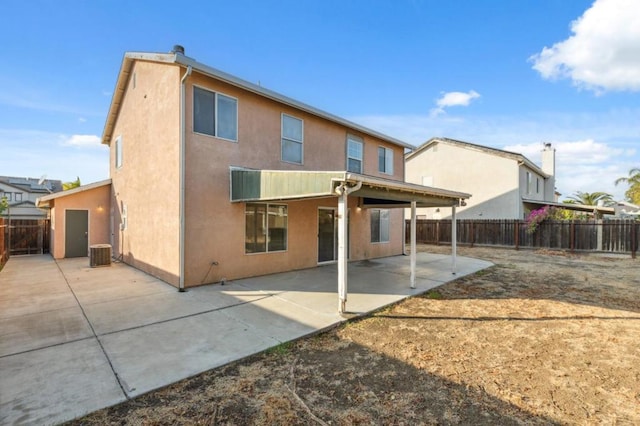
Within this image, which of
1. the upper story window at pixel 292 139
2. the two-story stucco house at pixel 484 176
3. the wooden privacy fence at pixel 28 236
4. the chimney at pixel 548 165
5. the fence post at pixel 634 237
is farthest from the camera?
the chimney at pixel 548 165

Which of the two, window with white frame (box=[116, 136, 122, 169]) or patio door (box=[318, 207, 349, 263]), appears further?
window with white frame (box=[116, 136, 122, 169])

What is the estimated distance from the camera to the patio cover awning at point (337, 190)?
5414mm

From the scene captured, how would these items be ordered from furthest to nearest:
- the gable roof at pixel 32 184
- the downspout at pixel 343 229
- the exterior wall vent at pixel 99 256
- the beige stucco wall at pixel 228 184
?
the gable roof at pixel 32 184, the exterior wall vent at pixel 99 256, the beige stucco wall at pixel 228 184, the downspout at pixel 343 229

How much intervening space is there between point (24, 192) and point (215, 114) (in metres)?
38.1

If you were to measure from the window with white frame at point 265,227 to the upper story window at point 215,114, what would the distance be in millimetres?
2064

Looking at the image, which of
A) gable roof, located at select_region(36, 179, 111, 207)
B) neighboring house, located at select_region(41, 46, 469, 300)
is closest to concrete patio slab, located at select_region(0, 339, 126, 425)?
neighboring house, located at select_region(41, 46, 469, 300)

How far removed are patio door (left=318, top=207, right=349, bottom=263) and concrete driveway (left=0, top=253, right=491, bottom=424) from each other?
155cm

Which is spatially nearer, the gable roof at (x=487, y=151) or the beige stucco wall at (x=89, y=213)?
the beige stucco wall at (x=89, y=213)

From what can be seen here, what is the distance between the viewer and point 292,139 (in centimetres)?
951

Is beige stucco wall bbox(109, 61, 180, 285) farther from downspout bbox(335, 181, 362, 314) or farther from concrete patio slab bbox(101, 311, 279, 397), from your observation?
downspout bbox(335, 181, 362, 314)

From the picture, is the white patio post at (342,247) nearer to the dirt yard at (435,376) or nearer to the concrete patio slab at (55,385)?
the dirt yard at (435,376)

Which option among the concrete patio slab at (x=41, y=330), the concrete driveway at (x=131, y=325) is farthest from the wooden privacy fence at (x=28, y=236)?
the concrete patio slab at (x=41, y=330)

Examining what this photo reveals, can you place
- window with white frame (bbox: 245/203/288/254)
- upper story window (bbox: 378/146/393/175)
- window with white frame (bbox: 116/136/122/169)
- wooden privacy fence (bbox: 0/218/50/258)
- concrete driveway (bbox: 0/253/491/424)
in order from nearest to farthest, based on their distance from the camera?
concrete driveway (bbox: 0/253/491/424) < window with white frame (bbox: 245/203/288/254) < window with white frame (bbox: 116/136/122/169) < upper story window (bbox: 378/146/393/175) < wooden privacy fence (bbox: 0/218/50/258)

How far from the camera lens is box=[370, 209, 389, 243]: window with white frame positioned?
1268 centimetres
